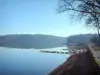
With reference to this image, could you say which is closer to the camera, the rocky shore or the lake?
the rocky shore

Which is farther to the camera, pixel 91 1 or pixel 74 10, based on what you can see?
pixel 74 10

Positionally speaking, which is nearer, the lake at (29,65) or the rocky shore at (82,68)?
the rocky shore at (82,68)

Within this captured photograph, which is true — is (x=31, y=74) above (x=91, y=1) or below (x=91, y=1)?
below

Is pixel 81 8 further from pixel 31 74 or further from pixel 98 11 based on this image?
pixel 31 74

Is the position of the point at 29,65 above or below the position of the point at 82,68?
above

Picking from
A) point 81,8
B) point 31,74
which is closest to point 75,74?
point 81,8

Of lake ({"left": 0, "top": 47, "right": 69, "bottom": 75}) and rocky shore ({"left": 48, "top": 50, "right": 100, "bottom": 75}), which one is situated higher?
lake ({"left": 0, "top": 47, "right": 69, "bottom": 75})

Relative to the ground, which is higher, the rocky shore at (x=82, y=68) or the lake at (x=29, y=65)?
the lake at (x=29, y=65)

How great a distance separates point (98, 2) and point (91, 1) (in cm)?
47

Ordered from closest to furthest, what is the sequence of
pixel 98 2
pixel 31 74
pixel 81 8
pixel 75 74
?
1. pixel 98 2
2. pixel 81 8
3. pixel 75 74
4. pixel 31 74

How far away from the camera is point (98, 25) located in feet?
43.8

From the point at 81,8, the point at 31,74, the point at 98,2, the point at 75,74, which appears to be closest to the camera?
the point at 98,2

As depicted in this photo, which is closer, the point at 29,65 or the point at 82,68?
the point at 82,68

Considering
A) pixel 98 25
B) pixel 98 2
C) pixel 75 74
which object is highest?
pixel 98 2
